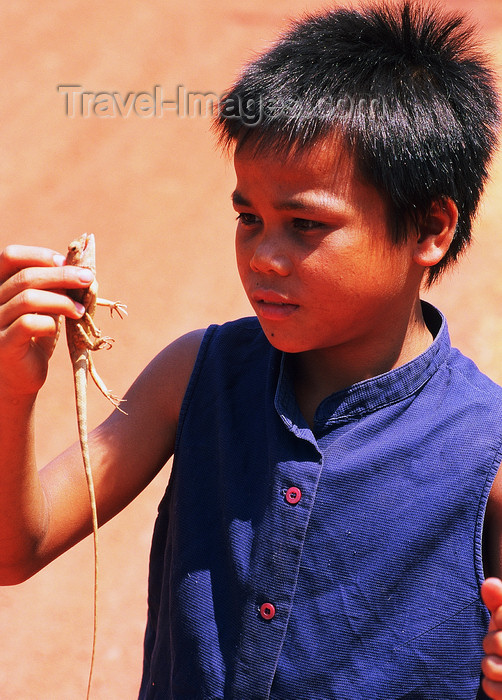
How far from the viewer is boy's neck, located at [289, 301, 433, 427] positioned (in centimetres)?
160

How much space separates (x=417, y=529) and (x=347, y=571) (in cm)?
13

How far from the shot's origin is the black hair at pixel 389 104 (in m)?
1.45

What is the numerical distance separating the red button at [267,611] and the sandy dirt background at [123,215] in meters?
1.98

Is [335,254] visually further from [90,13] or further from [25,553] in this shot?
[90,13]

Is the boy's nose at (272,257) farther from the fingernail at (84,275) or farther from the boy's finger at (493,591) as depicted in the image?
the boy's finger at (493,591)

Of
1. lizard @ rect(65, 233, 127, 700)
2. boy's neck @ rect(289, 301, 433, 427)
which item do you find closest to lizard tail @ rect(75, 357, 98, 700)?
lizard @ rect(65, 233, 127, 700)

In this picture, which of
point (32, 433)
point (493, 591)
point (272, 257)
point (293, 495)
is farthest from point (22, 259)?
point (493, 591)

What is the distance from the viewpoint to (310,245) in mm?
1425

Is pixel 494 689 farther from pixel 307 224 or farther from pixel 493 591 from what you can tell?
pixel 307 224

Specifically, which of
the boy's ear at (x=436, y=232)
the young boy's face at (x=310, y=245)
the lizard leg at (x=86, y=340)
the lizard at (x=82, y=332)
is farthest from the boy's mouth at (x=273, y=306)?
the lizard leg at (x=86, y=340)

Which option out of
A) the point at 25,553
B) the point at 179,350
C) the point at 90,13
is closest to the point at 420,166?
the point at 179,350

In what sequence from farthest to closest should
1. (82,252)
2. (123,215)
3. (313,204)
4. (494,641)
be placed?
(123,215) → (82,252) → (313,204) → (494,641)

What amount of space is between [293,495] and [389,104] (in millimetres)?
666

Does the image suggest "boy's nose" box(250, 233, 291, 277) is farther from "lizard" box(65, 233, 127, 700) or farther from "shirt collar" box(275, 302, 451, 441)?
"lizard" box(65, 233, 127, 700)
